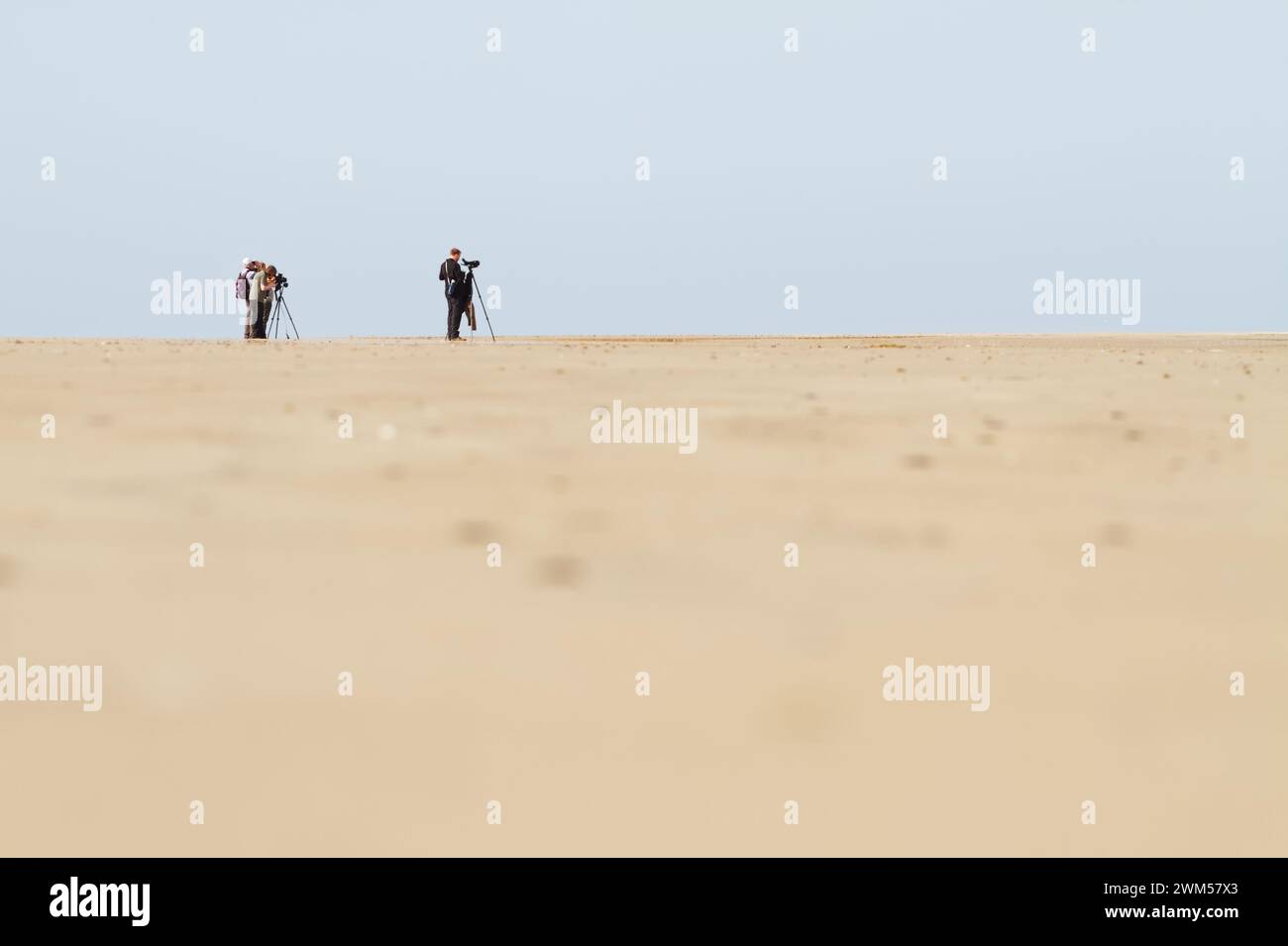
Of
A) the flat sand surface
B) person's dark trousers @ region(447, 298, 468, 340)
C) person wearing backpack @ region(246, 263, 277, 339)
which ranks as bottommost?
the flat sand surface

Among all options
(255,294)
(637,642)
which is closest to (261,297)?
(255,294)

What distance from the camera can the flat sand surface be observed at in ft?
7.54

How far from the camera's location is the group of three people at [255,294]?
25328 millimetres

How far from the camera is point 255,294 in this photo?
25281mm

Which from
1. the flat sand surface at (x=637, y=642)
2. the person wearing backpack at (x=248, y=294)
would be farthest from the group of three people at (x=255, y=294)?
the flat sand surface at (x=637, y=642)

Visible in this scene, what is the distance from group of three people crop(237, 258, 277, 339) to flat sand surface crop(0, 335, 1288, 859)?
64.4 ft

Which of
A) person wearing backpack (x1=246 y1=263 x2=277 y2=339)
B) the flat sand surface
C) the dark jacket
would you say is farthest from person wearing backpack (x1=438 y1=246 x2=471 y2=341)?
the flat sand surface

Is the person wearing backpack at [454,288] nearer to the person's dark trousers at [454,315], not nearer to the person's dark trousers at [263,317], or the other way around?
the person's dark trousers at [454,315]

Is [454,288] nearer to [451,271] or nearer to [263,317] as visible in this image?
[451,271]

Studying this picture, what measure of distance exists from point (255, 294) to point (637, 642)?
23.6 m

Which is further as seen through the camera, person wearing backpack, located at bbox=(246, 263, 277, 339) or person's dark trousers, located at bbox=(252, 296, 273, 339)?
person's dark trousers, located at bbox=(252, 296, 273, 339)

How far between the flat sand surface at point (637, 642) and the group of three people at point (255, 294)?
1963 cm

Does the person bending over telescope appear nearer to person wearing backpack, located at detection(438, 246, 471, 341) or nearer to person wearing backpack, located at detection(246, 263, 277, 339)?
person wearing backpack, located at detection(438, 246, 471, 341)
